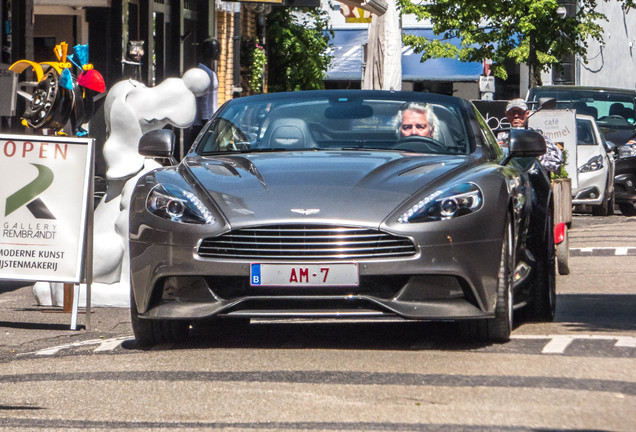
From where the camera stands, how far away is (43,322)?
949 centimetres

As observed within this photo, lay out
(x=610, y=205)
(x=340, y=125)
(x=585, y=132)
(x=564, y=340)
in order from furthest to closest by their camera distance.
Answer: (x=585, y=132) → (x=610, y=205) → (x=340, y=125) → (x=564, y=340)

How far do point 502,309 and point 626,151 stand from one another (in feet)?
53.1

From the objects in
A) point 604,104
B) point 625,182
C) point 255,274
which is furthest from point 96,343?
point 604,104

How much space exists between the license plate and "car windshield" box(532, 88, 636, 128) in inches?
716

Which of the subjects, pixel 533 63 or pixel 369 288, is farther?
pixel 533 63

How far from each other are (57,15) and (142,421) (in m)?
13.4

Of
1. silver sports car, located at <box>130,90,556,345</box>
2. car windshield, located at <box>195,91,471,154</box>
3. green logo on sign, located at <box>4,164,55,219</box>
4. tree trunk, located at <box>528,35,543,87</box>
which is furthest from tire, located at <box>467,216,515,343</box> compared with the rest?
tree trunk, located at <box>528,35,543,87</box>

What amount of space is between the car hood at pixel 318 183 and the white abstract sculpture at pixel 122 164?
8.26 ft

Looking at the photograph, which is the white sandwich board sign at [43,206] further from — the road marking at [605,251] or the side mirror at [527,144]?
the road marking at [605,251]

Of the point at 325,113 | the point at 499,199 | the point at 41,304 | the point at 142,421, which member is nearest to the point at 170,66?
the point at 41,304

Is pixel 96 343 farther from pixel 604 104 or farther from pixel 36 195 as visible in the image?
pixel 604 104

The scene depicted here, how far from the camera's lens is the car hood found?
23.0 feet

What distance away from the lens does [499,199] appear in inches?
287

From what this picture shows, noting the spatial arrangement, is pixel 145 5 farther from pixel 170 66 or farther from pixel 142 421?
pixel 142 421
